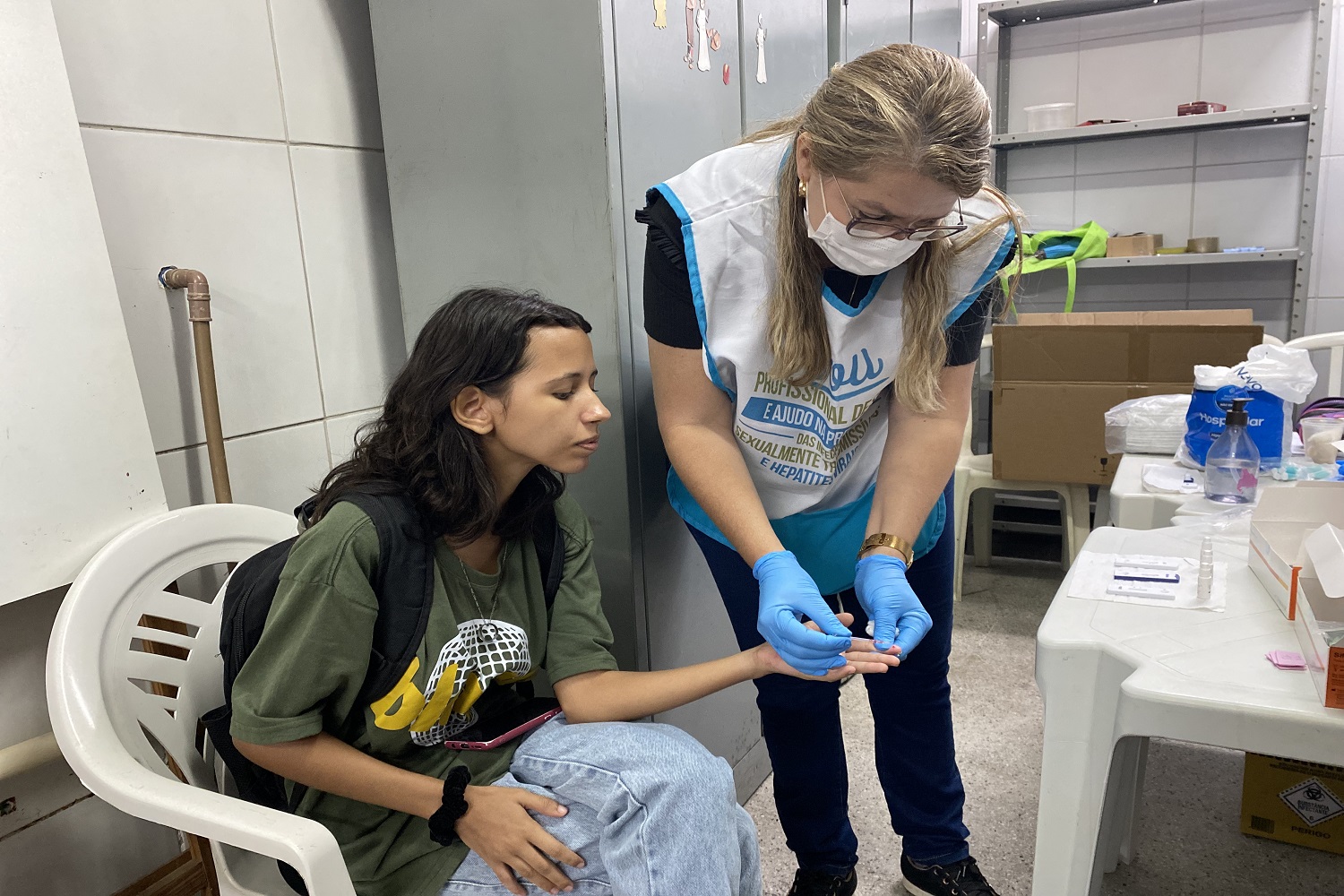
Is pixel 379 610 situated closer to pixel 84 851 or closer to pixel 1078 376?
pixel 84 851

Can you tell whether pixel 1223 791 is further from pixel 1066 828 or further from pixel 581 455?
pixel 581 455

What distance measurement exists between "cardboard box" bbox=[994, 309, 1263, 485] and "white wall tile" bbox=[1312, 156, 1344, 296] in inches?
29.0

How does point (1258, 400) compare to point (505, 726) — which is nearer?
point (505, 726)

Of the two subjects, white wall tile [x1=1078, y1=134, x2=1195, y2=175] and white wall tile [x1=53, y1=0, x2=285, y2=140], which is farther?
white wall tile [x1=1078, y1=134, x2=1195, y2=175]

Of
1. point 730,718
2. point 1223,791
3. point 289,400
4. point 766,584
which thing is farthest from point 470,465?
point 1223,791

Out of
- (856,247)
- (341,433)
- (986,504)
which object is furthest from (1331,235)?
(341,433)

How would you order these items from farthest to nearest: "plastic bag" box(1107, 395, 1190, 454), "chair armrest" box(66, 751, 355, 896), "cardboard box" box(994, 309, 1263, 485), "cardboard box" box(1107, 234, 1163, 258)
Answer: "cardboard box" box(1107, 234, 1163, 258) < "cardboard box" box(994, 309, 1263, 485) < "plastic bag" box(1107, 395, 1190, 454) < "chair armrest" box(66, 751, 355, 896)

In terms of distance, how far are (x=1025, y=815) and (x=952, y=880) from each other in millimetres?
415

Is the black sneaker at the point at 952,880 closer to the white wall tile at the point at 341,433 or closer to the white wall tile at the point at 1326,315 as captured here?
the white wall tile at the point at 341,433

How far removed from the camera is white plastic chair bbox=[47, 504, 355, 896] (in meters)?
0.86

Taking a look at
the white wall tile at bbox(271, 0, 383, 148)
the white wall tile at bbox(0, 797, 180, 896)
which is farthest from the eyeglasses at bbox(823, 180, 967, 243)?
the white wall tile at bbox(0, 797, 180, 896)

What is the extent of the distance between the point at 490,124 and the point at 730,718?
3.99 ft

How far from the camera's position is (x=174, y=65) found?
4.34 feet

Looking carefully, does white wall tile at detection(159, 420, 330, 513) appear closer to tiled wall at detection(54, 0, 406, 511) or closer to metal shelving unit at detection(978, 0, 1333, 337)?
tiled wall at detection(54, 0, 406, 511)
